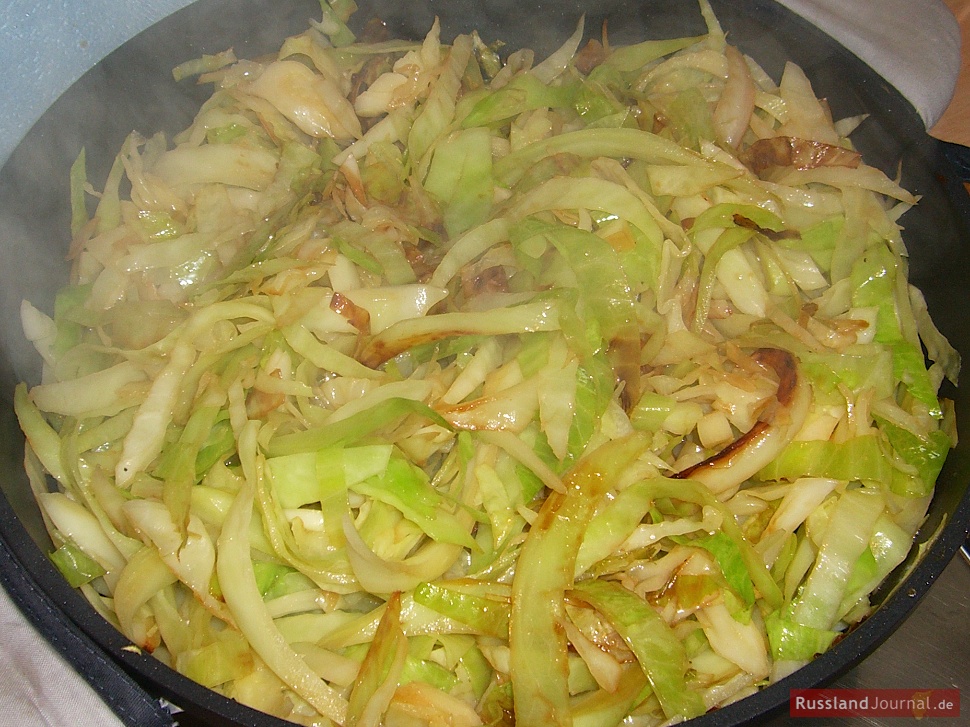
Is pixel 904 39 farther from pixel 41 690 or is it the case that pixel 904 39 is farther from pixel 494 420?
pixel 41 690

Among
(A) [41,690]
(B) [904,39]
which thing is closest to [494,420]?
(A) [41,690]

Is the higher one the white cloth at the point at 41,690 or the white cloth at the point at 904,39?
the white cloth at the point at 904,39

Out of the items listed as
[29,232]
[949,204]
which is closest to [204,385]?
[29,232]

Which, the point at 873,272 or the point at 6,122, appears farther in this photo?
the point at 6,122

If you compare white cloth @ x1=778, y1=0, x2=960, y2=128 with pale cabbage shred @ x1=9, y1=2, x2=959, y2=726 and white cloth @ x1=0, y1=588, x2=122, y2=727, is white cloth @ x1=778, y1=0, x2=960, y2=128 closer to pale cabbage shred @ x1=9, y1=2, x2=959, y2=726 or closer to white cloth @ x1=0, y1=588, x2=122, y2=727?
pale cabbage shred @ x1=9, y1=2, x2=959, y2=726

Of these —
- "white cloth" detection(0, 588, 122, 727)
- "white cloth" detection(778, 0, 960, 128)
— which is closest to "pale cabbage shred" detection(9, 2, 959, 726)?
"white cloth" detection(0, 588, 122, 727)

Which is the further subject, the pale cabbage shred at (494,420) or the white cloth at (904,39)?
the white cloth at (904,39)

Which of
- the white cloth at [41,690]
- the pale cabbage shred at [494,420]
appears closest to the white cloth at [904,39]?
the pale cabbage shred at [494,420]

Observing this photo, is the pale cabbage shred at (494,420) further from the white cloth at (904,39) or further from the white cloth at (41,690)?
the white cloth at (904,39)

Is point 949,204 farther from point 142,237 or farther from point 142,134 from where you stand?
point 142,134
